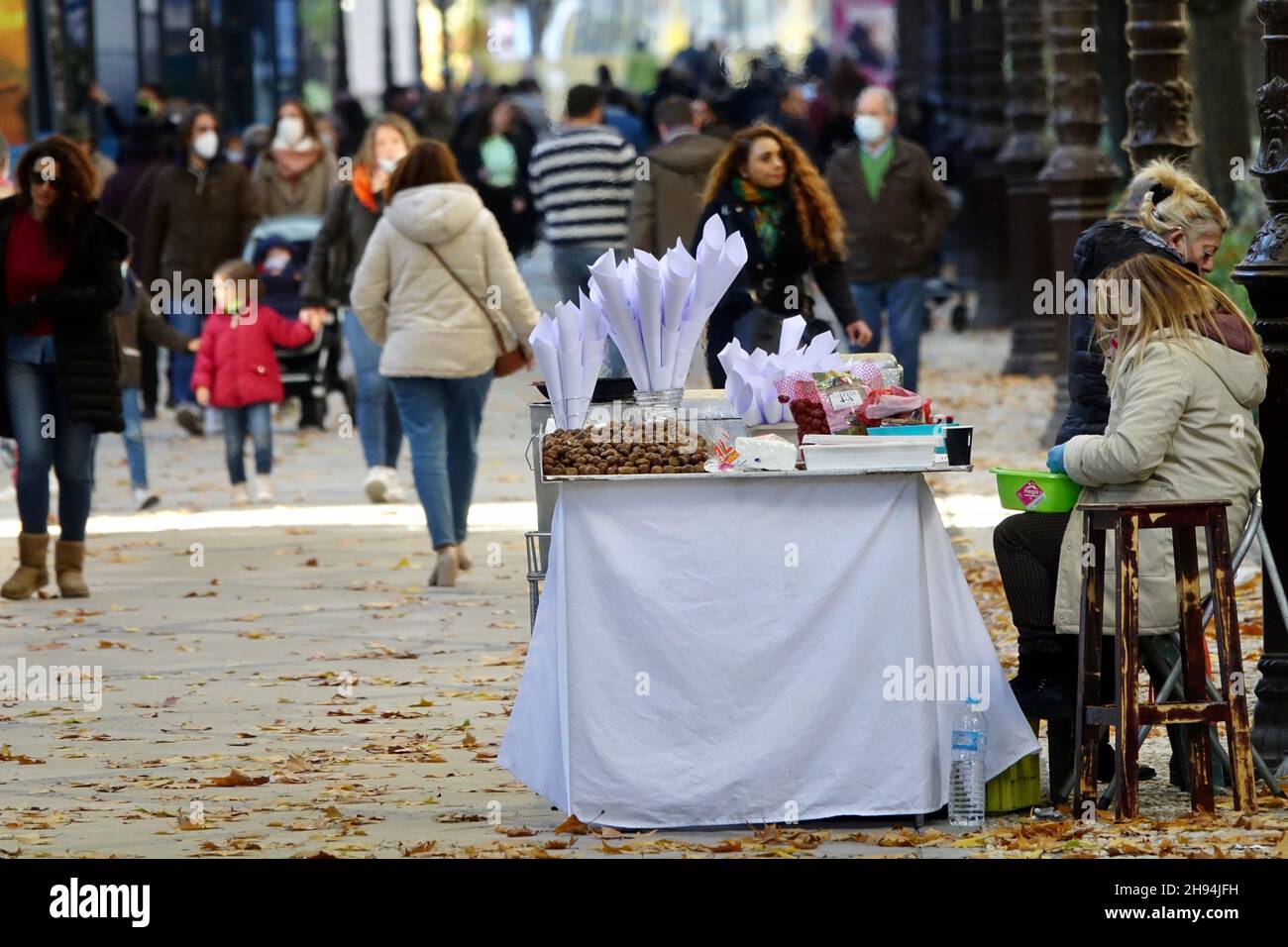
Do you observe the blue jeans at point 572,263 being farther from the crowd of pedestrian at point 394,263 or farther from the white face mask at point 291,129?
the white face mask at point 291,129

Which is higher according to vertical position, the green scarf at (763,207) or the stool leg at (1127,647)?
the green scarf at (763,207)

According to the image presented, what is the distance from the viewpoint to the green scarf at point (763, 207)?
1248cm

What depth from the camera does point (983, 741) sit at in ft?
24.4

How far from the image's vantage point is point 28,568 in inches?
501

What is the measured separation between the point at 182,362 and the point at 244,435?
4.68 metres

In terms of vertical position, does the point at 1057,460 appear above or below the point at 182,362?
below

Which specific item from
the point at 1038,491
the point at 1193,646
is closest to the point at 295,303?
the point at 1038,491

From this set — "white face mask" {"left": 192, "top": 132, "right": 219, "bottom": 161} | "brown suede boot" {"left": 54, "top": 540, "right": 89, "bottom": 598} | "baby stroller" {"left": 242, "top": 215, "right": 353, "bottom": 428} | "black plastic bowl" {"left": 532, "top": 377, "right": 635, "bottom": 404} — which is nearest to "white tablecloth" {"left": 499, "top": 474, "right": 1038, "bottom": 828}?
"black plastic bowl" {"left": 532, "top": 377, "right": 635, "bottom": 404}

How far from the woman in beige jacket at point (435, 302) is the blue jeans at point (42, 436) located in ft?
4.43

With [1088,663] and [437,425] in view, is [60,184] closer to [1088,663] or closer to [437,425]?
[437,425]

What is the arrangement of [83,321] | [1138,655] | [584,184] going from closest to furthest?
1. [1138,655]
2. [83,321]
3. [584,184]

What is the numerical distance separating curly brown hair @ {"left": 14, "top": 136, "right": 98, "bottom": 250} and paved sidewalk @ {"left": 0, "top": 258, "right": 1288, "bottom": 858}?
1659 mm

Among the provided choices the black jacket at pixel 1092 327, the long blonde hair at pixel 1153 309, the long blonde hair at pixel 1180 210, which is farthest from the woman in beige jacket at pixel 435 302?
the long blonde hair at pixel 1153 309
